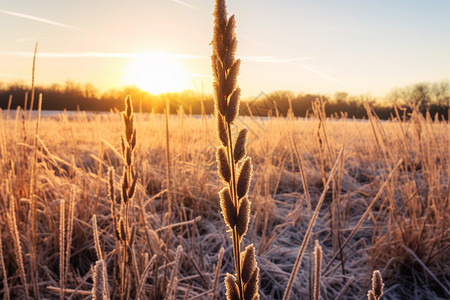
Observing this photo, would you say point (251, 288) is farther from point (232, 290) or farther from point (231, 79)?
point (231, 79)

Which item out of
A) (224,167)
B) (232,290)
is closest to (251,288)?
(232,290)

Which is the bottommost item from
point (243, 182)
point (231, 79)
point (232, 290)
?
point (232, 290)

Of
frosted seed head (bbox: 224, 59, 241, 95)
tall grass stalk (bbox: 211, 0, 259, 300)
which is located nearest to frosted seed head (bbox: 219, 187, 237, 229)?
tall grass stalk (bbox: 211, 0, 259, 300)

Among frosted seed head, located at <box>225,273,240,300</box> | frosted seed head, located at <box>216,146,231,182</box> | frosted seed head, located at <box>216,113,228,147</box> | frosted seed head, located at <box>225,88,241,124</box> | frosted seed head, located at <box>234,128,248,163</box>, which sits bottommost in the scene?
frosted seed head, located at <box>225,273,240,300</box>

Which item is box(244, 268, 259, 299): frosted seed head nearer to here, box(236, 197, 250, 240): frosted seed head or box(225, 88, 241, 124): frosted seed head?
box(236, 197, 250, 240): frosted seed head

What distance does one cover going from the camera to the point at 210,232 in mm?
2338

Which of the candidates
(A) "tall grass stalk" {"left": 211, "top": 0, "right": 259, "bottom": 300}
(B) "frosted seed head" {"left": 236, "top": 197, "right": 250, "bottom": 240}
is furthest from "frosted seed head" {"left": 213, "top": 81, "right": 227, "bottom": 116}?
(B) "frosted seed head" {"left": 236, "top": 197, "right": 250, "bottom": 240}

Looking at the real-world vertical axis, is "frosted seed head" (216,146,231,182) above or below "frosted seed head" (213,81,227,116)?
below

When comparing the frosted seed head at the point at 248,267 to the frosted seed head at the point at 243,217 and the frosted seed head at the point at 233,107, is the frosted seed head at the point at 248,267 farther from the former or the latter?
the frosted seed head at the point at 233,107

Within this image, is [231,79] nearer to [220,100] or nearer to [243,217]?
[220,100]

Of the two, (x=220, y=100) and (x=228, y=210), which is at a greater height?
(x=220, y=100)

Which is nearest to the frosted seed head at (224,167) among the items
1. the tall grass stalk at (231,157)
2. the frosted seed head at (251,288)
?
the tall grass stalk at (231,157)

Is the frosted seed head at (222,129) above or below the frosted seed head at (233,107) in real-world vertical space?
below

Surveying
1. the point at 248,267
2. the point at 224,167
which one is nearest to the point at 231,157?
the point at 224,167
